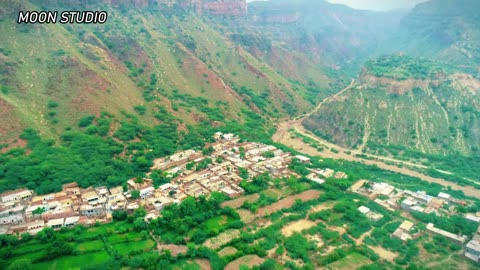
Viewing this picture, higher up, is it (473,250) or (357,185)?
(357,185)

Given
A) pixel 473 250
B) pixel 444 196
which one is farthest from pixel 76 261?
pixel 444 196

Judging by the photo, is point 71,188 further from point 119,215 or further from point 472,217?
point 472,217

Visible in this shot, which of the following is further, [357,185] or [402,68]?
[402,68]

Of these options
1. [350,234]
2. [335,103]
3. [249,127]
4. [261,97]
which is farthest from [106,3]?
[350,234]

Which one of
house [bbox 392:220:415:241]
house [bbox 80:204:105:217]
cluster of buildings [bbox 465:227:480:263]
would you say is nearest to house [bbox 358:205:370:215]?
house [bbox 392:220:415:241]

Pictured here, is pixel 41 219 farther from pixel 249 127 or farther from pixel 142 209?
pixel 249 127

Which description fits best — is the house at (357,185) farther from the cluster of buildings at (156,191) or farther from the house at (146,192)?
the house at (146,192)

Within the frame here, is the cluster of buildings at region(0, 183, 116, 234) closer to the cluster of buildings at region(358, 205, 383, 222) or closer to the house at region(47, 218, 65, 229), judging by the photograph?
the house at region(47, 218, 65, 229)
